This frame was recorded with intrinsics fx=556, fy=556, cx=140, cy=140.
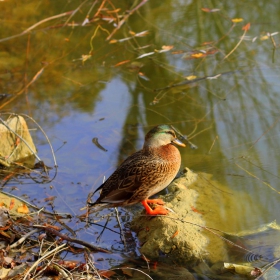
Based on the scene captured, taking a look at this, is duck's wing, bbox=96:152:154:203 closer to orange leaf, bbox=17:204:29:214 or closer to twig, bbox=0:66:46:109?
orange leaf, bbox=17:204:29:214

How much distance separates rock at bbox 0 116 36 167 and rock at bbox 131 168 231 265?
64.2 inches

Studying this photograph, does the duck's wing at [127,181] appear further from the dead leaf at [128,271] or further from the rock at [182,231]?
the dead leaf at [128,271]

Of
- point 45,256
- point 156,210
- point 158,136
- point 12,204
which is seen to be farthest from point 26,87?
point 45,256

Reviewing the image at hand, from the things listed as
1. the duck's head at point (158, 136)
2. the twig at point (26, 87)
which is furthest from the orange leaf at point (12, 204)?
the twig at point (26, 87)

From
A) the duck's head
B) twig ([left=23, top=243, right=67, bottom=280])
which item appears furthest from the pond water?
the duck's head

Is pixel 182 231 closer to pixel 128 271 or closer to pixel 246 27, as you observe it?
pixel 128 271

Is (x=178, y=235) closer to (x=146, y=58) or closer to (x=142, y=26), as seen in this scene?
(x=146, y=58)

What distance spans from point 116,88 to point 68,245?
291 cm

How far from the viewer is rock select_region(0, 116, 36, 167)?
17.6 feet

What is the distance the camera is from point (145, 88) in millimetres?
6418

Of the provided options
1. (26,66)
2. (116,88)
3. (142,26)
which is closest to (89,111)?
(116,88)

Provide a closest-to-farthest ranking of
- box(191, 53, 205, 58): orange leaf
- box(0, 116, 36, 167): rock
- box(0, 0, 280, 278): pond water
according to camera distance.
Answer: box(0, 0, 280, 278): pond water < box(0, 116, 36, 167): rock < box(191, 53, 205, 58): orange leaf

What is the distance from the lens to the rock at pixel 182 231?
390 cm

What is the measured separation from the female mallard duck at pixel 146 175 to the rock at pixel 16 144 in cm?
143
